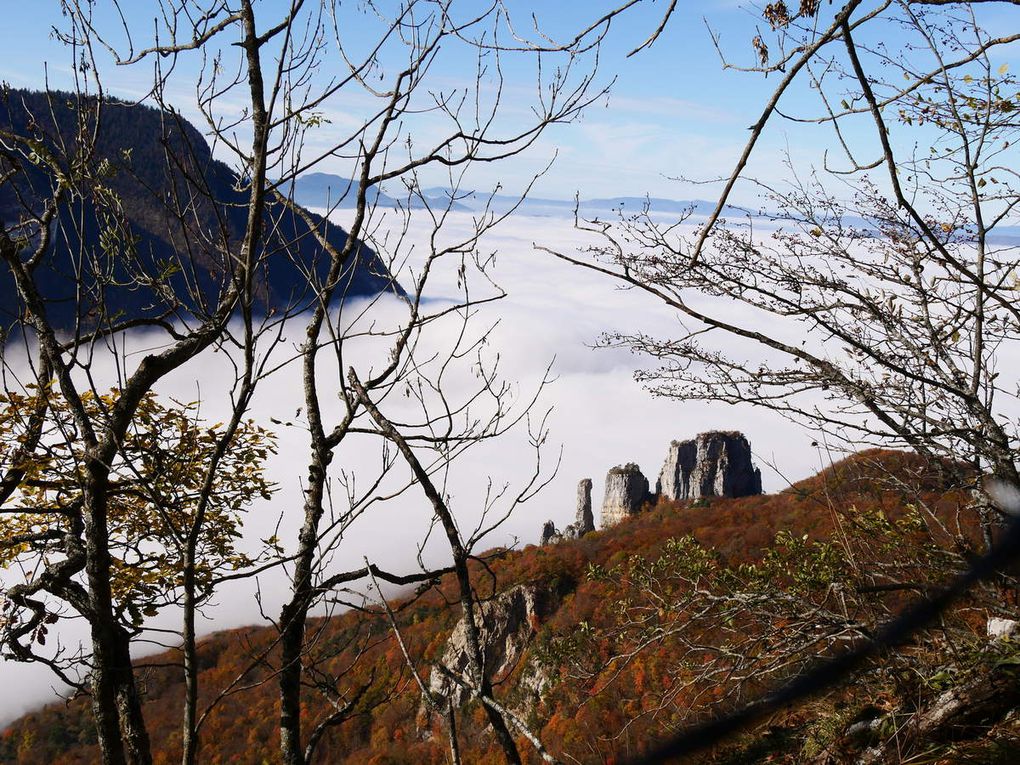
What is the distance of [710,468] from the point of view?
9538cm

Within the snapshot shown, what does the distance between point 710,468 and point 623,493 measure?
1123 cm

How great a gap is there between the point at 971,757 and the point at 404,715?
6246 centimetres

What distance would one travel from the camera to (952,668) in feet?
16.2

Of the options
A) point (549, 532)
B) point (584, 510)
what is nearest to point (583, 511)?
point (584, 510)

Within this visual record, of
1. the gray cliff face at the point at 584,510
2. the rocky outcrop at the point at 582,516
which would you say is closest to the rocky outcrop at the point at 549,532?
the rocky outcrop at the point at 582,516

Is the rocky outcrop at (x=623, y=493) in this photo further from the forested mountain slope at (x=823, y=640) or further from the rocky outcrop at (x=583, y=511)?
the forested mountain slope at (x=823, y=640)

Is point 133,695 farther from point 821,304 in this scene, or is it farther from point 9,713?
point 9,713

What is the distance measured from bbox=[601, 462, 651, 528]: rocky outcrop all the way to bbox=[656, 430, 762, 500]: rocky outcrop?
10.3 ft

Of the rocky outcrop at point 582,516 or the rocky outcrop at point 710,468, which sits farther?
the rocky outcrop at point 582,516

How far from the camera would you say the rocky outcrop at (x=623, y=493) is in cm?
9731

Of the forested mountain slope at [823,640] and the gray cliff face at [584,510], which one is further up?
the gray cliff face at [584,510]

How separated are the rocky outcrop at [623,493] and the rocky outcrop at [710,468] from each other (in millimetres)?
3128

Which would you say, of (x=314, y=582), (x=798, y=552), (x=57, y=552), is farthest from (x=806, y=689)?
(x=57, y=552)

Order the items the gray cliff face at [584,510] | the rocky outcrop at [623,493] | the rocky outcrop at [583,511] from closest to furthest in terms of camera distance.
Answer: the rocky outcrop at [623,493], the rocky outcrop at [583,511], the gray cliff face at [584,510]
